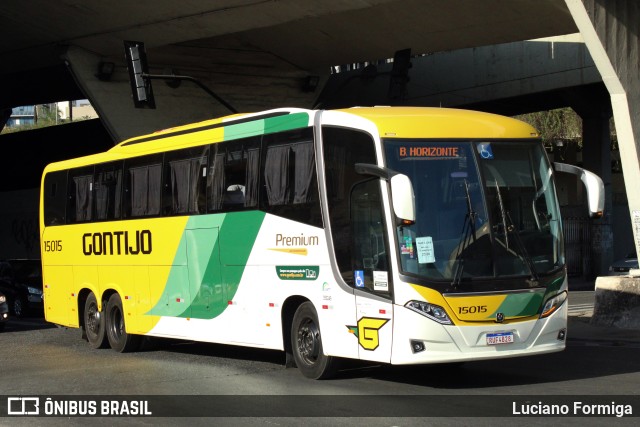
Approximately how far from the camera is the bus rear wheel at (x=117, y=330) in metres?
18.2

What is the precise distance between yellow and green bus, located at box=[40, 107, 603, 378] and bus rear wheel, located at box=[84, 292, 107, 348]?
2.92 m

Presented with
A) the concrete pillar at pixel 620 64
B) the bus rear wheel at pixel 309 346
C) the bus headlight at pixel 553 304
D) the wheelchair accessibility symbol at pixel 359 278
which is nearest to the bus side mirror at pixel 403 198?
the wheelchair accessibility symbol at pixel 359 278

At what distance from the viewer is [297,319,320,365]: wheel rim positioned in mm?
13305

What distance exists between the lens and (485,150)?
12516 millimetres

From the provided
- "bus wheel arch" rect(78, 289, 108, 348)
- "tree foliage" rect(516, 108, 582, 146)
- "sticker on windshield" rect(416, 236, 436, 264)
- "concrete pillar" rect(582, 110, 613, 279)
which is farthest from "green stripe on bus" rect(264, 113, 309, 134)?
"tree foliage" rect(516, 108, 582, 146)

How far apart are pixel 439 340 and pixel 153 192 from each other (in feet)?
22.8

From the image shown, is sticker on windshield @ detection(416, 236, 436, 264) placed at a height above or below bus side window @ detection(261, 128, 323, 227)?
below

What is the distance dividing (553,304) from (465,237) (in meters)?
1.45

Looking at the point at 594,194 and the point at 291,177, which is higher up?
the point at 291,177

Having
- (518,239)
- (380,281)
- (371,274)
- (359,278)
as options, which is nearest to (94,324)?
(359,278)

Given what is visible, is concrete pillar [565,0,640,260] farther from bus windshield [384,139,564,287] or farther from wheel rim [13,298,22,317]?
wheel rim [13,298,22,317]

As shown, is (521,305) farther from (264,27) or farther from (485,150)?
(264,27)

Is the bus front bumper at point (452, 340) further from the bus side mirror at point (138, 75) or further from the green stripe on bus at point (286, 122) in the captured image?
→ the bus side mirror at point (138, 75)

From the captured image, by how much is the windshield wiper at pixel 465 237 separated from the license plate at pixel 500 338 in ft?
2.39
